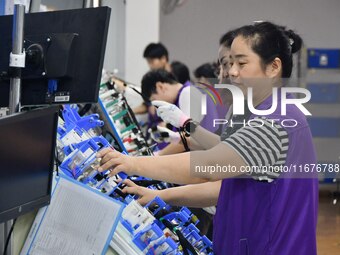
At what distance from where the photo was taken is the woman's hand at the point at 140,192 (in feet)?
7.63

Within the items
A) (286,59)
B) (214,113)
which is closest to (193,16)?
(214,113)

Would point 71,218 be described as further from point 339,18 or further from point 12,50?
point 339,18

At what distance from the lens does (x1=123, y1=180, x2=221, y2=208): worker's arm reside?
235 centimetres

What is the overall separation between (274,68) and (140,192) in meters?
0.69

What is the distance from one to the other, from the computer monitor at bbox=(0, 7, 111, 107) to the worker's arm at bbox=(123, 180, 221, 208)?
593 mm

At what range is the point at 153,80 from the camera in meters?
4.31

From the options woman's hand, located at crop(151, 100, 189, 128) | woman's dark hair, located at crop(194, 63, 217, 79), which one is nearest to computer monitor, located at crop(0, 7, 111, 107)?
woman's hand, located at crop(151, 100, 189, 128)

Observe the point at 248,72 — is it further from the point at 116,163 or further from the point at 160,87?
the point at 160,87

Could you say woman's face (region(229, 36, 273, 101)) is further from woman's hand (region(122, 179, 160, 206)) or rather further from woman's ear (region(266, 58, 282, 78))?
woman's hand (region(122, 179, 160, 206))

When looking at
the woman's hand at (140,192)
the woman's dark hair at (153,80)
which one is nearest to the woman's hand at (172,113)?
the woman's hand at (140,192)

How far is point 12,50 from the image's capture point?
179cm

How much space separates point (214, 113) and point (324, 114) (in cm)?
534

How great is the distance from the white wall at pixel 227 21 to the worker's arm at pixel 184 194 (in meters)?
6.53

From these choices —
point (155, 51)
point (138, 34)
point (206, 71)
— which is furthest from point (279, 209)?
point (138, 34)
